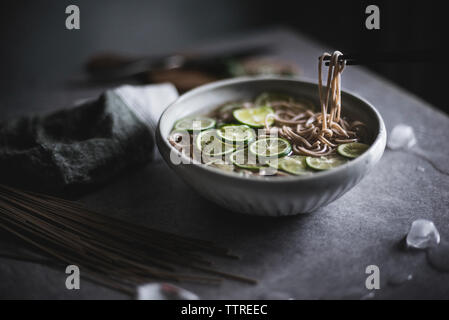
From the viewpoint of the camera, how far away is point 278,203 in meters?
1.47

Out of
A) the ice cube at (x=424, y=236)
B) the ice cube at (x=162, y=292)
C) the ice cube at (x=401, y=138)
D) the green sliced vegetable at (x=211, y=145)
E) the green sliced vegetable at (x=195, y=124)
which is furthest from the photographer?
the ice cube at (x=401, y=138)

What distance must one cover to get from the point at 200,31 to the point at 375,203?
12.0ft

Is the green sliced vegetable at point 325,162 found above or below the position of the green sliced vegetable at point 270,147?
below

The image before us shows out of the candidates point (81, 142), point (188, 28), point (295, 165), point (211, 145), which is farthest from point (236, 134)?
point (188, 28)

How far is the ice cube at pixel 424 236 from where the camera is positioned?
152 cm

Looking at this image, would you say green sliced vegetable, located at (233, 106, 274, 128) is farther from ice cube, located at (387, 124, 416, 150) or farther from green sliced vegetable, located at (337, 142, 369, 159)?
ice cube, located at (387, 124, 416, 150)

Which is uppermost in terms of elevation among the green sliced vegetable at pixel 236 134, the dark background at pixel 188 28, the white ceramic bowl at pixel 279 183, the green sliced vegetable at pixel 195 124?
the dark background at pixel 188 28

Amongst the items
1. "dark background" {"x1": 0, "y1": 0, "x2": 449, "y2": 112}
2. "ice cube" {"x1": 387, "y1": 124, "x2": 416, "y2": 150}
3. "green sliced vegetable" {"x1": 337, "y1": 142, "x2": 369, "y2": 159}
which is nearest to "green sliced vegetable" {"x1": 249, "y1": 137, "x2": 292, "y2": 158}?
"green sliced vegetable" {"x1": 337, "y1": 142, "x2": 369, "y2": 159}

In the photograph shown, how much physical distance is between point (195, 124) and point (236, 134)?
0.23 metres

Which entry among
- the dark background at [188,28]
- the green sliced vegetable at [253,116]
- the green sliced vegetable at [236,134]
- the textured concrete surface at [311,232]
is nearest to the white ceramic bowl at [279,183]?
the textured concrete surface at [311,232]

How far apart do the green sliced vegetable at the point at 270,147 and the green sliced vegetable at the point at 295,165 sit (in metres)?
0.04

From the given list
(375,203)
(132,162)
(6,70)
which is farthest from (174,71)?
(6,70)

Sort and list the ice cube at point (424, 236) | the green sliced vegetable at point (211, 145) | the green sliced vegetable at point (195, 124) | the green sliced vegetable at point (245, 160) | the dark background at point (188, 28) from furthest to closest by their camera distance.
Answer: the dark background at point (188, 28), the green sliced vegetable at point (195, 124), the green sliced vegetable at point (211, 145), the green sliced vegetable at point (245, 160), the ice cube at point (424, 236)

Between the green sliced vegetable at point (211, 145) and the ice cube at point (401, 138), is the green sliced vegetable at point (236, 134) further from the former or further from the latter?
the ice cube at point (401, 138)
